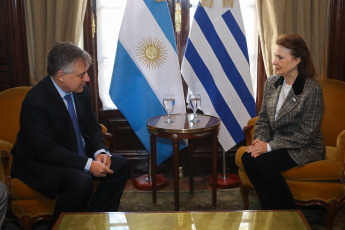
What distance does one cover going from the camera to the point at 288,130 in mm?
2863

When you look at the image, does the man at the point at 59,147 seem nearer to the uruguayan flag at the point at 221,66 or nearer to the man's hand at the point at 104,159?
the man's hand at the point at 104,159

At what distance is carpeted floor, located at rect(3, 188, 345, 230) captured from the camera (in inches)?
119

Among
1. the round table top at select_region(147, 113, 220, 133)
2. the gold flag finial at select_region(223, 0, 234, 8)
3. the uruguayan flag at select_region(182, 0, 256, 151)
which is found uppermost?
the gold flag finial at select_region(223, 0, 234, 8)

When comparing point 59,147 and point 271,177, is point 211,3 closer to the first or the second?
point 271,177

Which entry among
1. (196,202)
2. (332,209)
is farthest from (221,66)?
(332,209)

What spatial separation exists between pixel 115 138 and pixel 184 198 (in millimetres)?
1002

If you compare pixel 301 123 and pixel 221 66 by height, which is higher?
pixel 221 66

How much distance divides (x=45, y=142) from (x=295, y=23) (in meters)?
2.45

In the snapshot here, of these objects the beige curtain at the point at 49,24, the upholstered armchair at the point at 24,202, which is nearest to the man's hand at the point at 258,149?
the upholstered armchair at the point at 24,202

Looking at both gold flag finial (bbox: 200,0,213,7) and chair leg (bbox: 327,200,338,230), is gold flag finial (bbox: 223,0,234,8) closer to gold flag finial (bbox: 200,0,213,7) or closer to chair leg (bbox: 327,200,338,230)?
gold flag finial (bbox: 200,0,213,7)

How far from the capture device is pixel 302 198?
2.69 m

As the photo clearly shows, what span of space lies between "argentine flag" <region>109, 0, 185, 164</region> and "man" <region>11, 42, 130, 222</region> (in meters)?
0.83

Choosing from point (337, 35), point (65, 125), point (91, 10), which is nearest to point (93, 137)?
point (65, 125)

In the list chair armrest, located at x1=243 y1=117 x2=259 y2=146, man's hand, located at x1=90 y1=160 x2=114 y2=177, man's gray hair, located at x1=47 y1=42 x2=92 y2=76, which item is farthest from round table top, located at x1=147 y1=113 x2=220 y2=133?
man's gray hair, located at x1=47 y1=42 x2=92 y2=76
